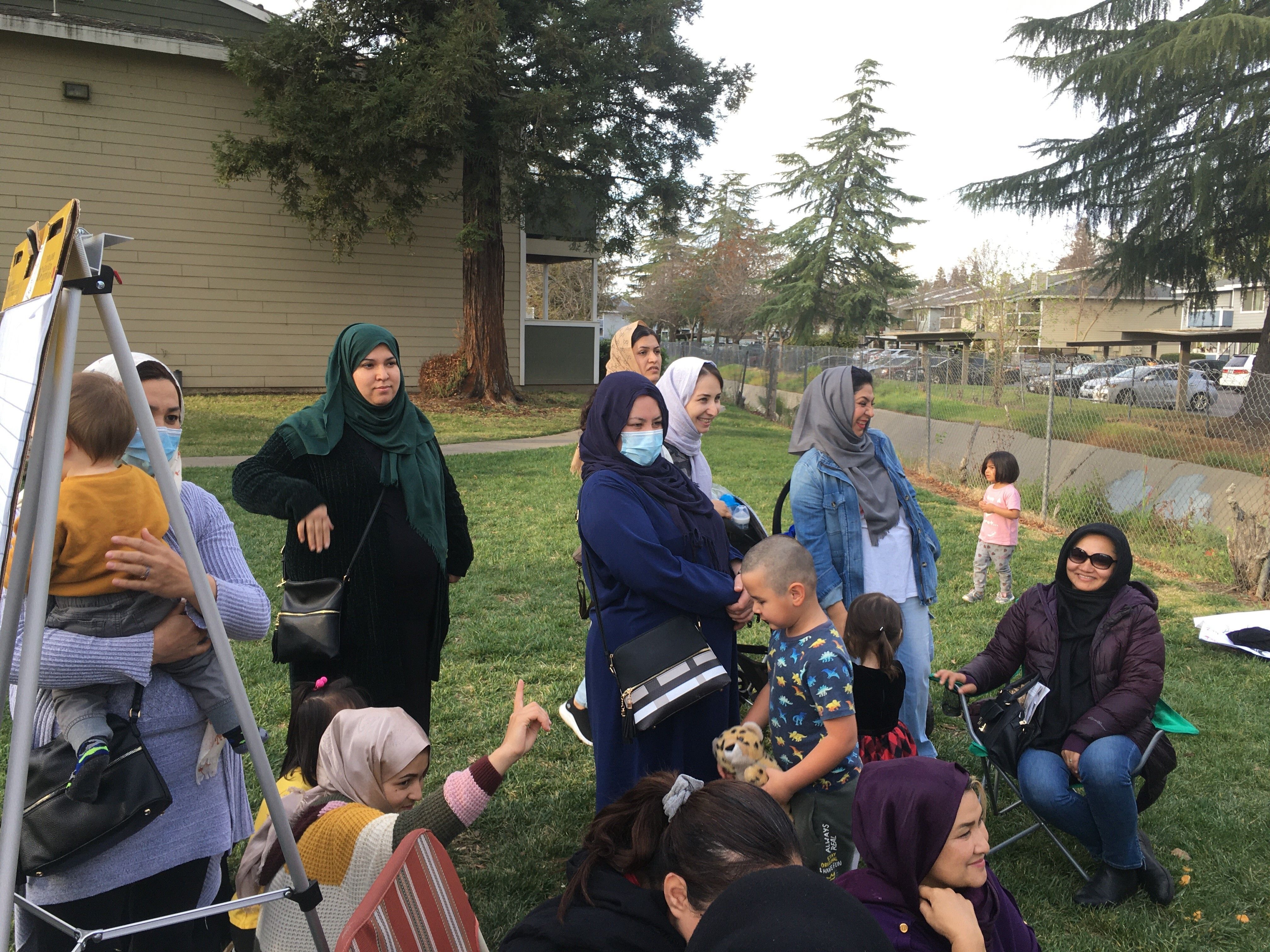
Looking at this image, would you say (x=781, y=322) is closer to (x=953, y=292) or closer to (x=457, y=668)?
(x=953, y=292)

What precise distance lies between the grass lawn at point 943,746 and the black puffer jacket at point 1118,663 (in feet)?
1.46

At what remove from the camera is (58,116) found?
53.9 ft

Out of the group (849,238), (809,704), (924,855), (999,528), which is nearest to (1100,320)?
(849,238)

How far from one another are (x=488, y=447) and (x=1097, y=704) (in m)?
12.1

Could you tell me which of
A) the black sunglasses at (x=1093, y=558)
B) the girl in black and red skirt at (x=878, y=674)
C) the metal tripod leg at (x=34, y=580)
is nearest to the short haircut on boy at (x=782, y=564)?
the girl in black and red skirt at (x=878, y=674)

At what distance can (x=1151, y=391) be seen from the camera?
10.5m

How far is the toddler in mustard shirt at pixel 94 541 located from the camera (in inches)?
73.6

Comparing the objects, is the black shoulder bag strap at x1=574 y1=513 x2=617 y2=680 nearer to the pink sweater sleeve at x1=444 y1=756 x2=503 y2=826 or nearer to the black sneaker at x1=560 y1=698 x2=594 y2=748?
the pink sweater sleeve at x1=444 y1=756 x2=503 y2=826

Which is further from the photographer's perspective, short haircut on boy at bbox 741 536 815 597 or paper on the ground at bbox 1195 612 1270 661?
paper on the ground at bbox 1195 612 1270 661

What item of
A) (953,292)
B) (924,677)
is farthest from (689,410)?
(953,292)

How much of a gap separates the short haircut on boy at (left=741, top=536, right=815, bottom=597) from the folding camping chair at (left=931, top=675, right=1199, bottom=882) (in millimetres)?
1411

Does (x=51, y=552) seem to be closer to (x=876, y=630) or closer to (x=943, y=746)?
Result: (x=876, y=630)

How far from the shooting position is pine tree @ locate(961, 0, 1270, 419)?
47.4 ft

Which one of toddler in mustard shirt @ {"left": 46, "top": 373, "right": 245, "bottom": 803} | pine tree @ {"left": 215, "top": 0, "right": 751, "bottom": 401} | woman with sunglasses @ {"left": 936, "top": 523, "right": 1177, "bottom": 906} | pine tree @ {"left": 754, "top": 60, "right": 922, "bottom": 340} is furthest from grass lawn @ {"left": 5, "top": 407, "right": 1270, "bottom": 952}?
pine tree @ {"left": 754, "top": 60, "right": 922, "bottom": 340}
